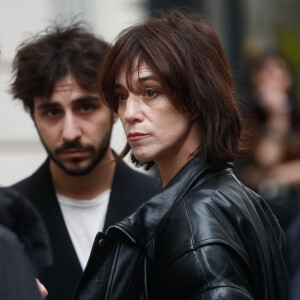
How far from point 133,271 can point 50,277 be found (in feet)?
3.59

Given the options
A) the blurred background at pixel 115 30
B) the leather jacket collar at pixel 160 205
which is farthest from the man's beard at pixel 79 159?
the blurred background at pixel 115 30

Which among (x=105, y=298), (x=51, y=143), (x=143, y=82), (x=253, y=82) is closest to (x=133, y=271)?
(x=105, y=298)

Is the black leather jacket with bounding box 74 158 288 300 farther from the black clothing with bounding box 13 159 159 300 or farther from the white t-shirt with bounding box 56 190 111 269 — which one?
the white t-shirt with bounding box 56 190 111 269

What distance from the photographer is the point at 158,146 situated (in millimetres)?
3074

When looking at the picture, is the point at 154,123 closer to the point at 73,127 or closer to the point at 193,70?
the point at 193,70

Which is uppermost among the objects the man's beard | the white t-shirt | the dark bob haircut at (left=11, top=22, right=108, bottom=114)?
the dark bob haircut at (left=11, top=22, right=108, bottom=114)

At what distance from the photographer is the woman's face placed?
3057 millimetres

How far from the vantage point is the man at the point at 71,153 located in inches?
160

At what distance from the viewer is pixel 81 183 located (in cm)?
423

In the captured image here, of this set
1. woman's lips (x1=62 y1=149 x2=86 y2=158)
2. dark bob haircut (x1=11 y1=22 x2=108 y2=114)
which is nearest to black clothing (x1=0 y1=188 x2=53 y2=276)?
woman's lips (x1=62 y1=149 x2=86 y2=158)

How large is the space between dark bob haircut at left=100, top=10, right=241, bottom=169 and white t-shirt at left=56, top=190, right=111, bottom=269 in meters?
1.17

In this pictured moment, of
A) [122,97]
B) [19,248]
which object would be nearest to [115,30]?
[122,97]

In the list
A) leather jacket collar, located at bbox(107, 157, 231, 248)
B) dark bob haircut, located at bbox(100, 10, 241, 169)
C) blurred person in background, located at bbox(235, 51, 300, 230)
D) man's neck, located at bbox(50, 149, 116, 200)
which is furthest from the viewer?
blurred person in background, located at bbox(235, 51, 300, 230)

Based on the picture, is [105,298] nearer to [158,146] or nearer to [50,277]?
[158,146]
